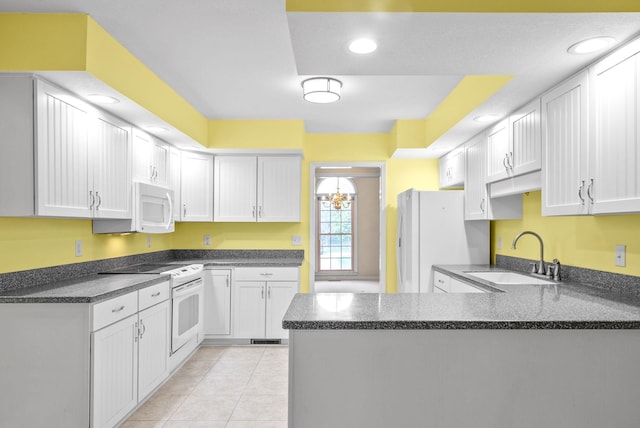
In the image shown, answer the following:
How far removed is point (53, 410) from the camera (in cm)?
215

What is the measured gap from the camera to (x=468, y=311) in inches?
A: 67.7

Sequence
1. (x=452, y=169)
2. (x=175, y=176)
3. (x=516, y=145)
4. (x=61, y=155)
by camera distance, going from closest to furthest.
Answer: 1. (x=61, y=155)
2. (x=516, y=145)
3. (x=175, y=176)
4. (x=452, y=169)

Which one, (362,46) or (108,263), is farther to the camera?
(108,263)

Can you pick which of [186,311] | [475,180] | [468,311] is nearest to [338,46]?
[468,311]

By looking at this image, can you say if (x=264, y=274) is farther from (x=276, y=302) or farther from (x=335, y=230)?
(x=335, y=230)

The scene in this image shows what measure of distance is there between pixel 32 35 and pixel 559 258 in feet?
11.8

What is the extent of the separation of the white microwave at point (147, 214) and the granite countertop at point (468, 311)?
6.00ft

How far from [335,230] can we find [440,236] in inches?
217

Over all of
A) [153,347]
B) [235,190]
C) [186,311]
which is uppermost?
[235,190]

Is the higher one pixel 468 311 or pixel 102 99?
pixel 102 99

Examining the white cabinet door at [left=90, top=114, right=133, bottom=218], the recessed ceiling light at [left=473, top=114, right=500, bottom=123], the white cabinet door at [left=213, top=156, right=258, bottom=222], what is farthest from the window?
the white cabinet door at [left=90, top=114, right=133, bottom=218]

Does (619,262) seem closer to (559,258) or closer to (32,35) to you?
(559,258)

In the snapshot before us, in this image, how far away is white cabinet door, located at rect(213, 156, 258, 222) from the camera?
4621 mm

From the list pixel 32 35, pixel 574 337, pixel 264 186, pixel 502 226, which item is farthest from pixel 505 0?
pixel 264 186
